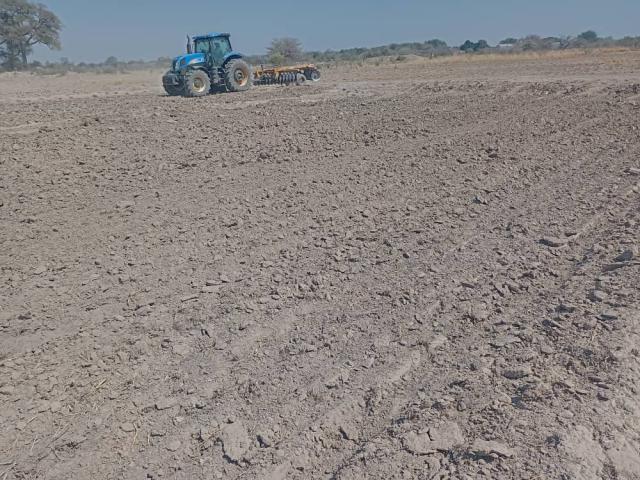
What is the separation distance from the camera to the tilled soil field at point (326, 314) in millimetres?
2779

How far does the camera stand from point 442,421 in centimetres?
280

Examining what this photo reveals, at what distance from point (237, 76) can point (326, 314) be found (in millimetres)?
16954

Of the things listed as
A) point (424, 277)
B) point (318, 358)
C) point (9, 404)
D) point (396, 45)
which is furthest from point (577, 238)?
point (396, 45)

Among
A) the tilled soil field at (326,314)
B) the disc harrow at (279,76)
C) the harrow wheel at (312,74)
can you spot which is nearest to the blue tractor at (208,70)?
the disc harrow at (279,76)

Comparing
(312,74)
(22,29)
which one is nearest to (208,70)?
(312,74)

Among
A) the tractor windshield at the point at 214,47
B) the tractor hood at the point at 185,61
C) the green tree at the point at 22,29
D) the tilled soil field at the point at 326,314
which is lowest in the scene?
the tilled soil field at the point at 326,314

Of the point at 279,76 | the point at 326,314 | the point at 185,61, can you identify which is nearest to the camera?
the point at 326,314

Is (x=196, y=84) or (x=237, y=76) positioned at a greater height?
(x=237, y=76)

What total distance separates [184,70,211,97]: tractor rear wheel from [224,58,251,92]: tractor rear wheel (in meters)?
0.85

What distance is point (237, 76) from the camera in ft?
63.6

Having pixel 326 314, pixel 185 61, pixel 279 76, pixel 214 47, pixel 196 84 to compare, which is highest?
pixel 214 47

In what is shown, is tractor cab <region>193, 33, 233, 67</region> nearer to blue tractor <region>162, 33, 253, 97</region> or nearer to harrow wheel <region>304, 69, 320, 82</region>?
blue tractor <region>162, 33, 253, 97</region>

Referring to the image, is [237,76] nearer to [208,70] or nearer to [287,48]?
[208,70]

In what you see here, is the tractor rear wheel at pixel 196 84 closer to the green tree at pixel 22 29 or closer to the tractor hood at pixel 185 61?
the tractor hood at pixel 185 61
